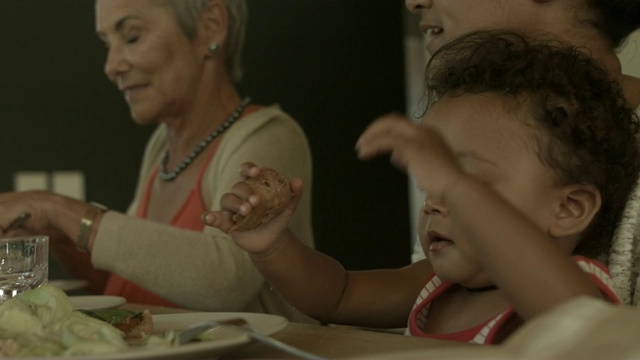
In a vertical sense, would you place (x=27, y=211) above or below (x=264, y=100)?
above

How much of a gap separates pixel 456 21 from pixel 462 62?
0.18 meters

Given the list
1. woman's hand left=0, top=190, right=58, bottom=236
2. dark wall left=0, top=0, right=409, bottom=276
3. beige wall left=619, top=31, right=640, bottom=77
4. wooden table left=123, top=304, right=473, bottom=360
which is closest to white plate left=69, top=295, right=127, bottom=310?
wooden table left=123, top=304, right=473, bottom=360

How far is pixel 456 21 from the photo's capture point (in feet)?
4.25

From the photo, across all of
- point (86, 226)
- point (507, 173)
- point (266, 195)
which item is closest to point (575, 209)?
point (507, 173)

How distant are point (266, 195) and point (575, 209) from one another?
1.06ft

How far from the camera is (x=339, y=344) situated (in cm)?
82

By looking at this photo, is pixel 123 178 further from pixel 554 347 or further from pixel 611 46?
pixel 554 347

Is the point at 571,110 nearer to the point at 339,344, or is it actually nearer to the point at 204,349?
the point at 339,344

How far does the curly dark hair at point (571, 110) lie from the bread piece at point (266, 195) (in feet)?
0.69

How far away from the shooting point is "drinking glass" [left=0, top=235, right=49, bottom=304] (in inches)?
Result: 39.3

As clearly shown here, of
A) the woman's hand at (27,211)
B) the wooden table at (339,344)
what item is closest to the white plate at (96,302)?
the wooden table at (339,344)

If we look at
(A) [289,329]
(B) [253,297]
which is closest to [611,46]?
(A) [289,329]

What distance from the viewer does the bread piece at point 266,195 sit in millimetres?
1037

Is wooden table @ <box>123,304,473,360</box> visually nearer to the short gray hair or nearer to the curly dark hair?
the curly dark hair
